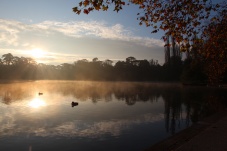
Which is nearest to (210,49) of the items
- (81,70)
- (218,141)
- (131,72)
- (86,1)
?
(218,141)

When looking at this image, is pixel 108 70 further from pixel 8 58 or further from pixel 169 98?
pixel 169 98

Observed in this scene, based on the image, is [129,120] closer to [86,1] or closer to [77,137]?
[77,137]

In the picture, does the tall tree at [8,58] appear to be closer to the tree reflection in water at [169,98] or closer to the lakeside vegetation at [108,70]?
the lakeside vegetation at [108,70]

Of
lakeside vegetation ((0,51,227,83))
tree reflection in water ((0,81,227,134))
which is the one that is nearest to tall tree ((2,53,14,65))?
lakeside vegetation ((0,51,227,83))

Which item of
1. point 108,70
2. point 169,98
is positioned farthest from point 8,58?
point 169,98

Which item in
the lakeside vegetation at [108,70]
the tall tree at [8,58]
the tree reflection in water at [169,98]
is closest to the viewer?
the tree reflection in water at [169,98]

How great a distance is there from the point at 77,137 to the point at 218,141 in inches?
385

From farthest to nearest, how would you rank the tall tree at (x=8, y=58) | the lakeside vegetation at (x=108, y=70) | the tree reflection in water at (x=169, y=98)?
the tall tree at (x=8, y=58)
the lakeside vegetation at (x=108, y=70)
the tree reflection in water at (x=169, y=98)

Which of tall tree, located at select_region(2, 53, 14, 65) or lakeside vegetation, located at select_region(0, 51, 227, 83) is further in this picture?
tall tree, located at select_region(2, 53, 14, 65)

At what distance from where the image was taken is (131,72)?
15950cm

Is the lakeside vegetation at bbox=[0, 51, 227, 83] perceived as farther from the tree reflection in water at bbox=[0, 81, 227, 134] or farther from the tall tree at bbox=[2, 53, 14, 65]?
the tree reflection in water at bbox=[0, 81, 227, 134]

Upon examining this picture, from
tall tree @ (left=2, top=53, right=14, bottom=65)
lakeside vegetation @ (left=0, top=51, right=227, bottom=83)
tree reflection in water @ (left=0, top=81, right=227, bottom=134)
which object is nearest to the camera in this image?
tree reflection in water @ (left=0, top=81, right=227, bottom=134)

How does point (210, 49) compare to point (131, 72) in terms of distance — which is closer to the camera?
point (210, 49)

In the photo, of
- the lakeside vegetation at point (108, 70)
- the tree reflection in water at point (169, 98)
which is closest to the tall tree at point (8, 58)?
the lakeside vegetation at point (108, 70)
